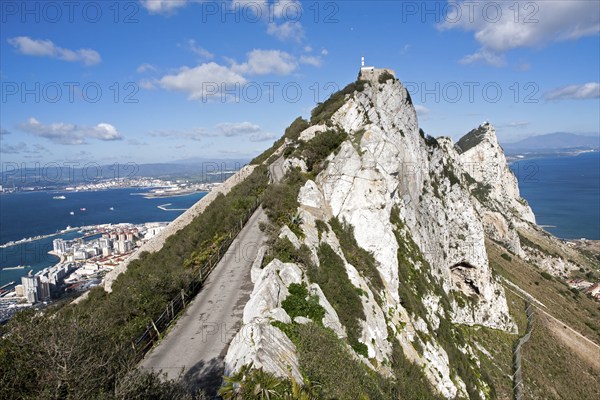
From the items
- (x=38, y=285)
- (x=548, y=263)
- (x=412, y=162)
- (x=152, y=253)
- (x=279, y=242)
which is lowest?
(x=548, y=263)

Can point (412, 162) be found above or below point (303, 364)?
above

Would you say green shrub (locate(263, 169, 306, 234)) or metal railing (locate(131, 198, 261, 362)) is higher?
green shrub (locate(263, 169, 306, 234))

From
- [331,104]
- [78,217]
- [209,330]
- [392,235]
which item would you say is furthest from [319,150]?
[78,217]

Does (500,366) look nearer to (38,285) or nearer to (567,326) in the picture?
(567,326)

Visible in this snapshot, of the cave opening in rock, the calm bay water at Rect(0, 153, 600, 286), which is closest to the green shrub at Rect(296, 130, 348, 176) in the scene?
the cave opening in rock

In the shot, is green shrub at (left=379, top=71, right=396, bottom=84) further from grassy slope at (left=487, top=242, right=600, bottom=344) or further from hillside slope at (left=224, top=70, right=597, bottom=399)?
grassy slope at (left=487, top=242, right=600, bottom=344)

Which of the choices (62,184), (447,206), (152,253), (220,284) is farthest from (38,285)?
(62,184)
